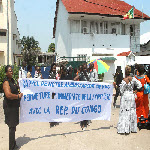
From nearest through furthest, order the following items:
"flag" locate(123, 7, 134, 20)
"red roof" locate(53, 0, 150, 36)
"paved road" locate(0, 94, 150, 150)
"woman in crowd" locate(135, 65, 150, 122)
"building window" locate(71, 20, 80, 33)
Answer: "paved road" locate(0, 94, 150, 150)
"woman in crowd" locate(135, 65, 150, 122)
"flag" locate(123, 7, 134, 20)
"red roof" locate(53, 0, 150, 36)
"building window" locate(71, 20, 80, 33)

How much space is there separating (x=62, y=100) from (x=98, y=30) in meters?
19.2

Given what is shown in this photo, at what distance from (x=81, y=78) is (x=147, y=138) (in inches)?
99.7

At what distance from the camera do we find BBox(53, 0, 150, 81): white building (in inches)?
882

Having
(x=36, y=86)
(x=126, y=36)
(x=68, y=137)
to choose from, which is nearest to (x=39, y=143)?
(x=68, y=137)

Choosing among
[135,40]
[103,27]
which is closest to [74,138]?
[103,27]

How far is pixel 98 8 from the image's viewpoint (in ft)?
78.2

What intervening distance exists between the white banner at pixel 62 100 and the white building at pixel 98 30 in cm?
1527

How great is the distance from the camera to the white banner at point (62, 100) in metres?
5.31

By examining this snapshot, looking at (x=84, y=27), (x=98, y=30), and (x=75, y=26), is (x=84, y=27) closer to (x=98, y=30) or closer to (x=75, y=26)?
(x=75, y=26)

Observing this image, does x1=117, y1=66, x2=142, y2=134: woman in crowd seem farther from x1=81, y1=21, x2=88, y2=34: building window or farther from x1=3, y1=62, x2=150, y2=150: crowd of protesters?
x1=81, y1=21, x2=88, y2=34: building window

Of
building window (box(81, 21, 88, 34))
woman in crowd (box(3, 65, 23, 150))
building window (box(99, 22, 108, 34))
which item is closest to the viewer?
woman in crowd (box(3, 65, 23, 150))

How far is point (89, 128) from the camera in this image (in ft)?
20.5

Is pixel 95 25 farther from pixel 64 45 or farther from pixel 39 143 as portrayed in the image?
pixel 39 143

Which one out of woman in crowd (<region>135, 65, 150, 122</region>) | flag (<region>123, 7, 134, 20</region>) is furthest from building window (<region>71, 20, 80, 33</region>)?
woman in crowd (<region>135, 65, 150, 122</region>)
